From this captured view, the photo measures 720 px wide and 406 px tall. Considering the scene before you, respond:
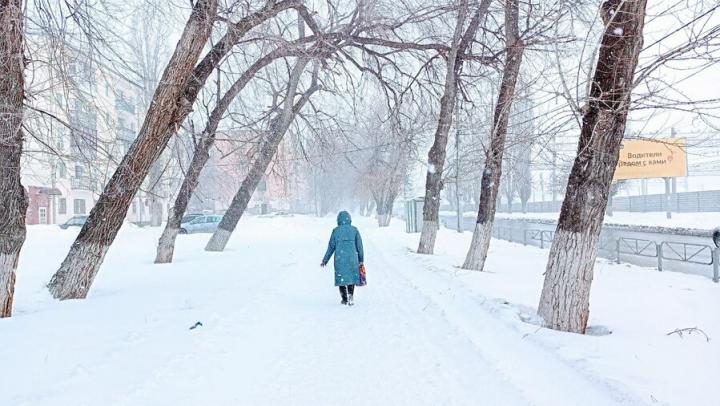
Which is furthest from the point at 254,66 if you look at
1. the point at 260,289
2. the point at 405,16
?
the point at 260,289

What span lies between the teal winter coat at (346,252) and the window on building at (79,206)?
140ft

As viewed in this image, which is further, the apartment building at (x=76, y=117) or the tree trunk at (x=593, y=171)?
the apartment building at (x=76, y=117)

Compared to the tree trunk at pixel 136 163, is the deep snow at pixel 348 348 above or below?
below

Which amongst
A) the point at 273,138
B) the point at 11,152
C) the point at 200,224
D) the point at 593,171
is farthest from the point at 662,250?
the point at 200,224

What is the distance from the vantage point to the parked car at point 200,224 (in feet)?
108

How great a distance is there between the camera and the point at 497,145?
1120 centimetres

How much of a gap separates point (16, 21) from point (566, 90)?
6.03 m

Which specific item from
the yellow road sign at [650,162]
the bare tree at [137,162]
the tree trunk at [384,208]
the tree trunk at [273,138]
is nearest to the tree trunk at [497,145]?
the tree trunk at [273,138]

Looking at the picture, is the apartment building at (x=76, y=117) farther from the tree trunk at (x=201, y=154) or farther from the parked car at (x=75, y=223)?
the parked car at (x=75, y=223)

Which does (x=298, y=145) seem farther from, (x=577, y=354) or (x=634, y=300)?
(x=577, y=354)

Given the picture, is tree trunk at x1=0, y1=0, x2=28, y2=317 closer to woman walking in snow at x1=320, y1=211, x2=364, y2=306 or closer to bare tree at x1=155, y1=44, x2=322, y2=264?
woman walking in snow at x1=320, y1=211, x2=364, y2=306

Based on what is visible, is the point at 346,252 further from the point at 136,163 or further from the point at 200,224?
the point at 200,224

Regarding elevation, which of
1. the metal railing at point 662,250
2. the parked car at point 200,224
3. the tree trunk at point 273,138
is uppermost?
the tree trunk at point 273,138

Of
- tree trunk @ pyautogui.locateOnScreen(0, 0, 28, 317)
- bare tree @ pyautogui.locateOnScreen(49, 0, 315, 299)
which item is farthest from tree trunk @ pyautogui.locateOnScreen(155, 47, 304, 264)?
tree trunk @ pyautogui.locateOnScreen(0, 0, 28, 317)
